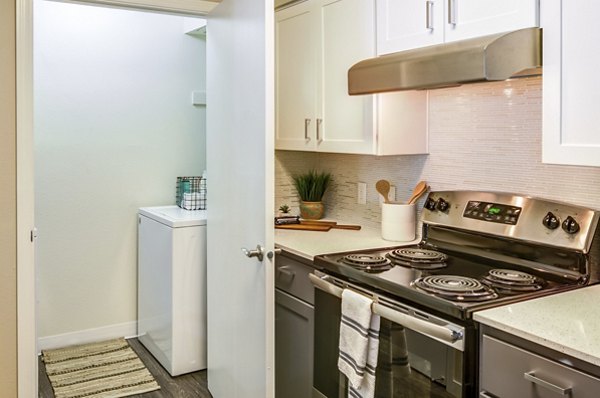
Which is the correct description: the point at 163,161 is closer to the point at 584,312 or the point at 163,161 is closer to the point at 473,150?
the point at 473,150

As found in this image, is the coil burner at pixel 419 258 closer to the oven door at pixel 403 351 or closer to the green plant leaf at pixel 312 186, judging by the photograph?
the oven door at pixel 403 351

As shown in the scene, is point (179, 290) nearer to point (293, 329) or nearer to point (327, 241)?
point (293, 329)

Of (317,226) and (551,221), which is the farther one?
(317,226)

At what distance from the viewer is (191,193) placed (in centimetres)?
358

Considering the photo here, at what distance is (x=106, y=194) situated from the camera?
146 inches

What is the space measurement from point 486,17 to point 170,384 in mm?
2454

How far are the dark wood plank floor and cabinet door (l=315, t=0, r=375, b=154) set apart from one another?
4.81 feet

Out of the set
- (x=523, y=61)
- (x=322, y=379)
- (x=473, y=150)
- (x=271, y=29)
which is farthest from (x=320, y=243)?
(x=523, y=61)

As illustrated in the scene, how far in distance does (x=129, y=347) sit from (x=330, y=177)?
172 cm

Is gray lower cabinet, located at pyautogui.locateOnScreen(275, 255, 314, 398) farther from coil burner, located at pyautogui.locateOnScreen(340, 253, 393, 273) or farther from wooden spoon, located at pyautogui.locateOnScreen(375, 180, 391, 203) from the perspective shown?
wooden spoon, located at pyautogui.locateOnScreen(375, 180, 391, 203)

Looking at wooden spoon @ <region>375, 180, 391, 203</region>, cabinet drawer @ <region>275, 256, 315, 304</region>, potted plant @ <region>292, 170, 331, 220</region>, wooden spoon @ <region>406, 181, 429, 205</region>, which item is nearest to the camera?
cabinet drawer @ <region>275, 256, 315, 304</region>

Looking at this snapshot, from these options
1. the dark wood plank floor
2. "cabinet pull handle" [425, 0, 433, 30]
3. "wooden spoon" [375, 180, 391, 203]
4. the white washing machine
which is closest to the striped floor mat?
the dark wood plank floor

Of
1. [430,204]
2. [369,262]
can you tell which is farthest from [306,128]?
[369,262]

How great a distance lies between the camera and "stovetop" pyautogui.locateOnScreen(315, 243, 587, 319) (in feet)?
5.39
